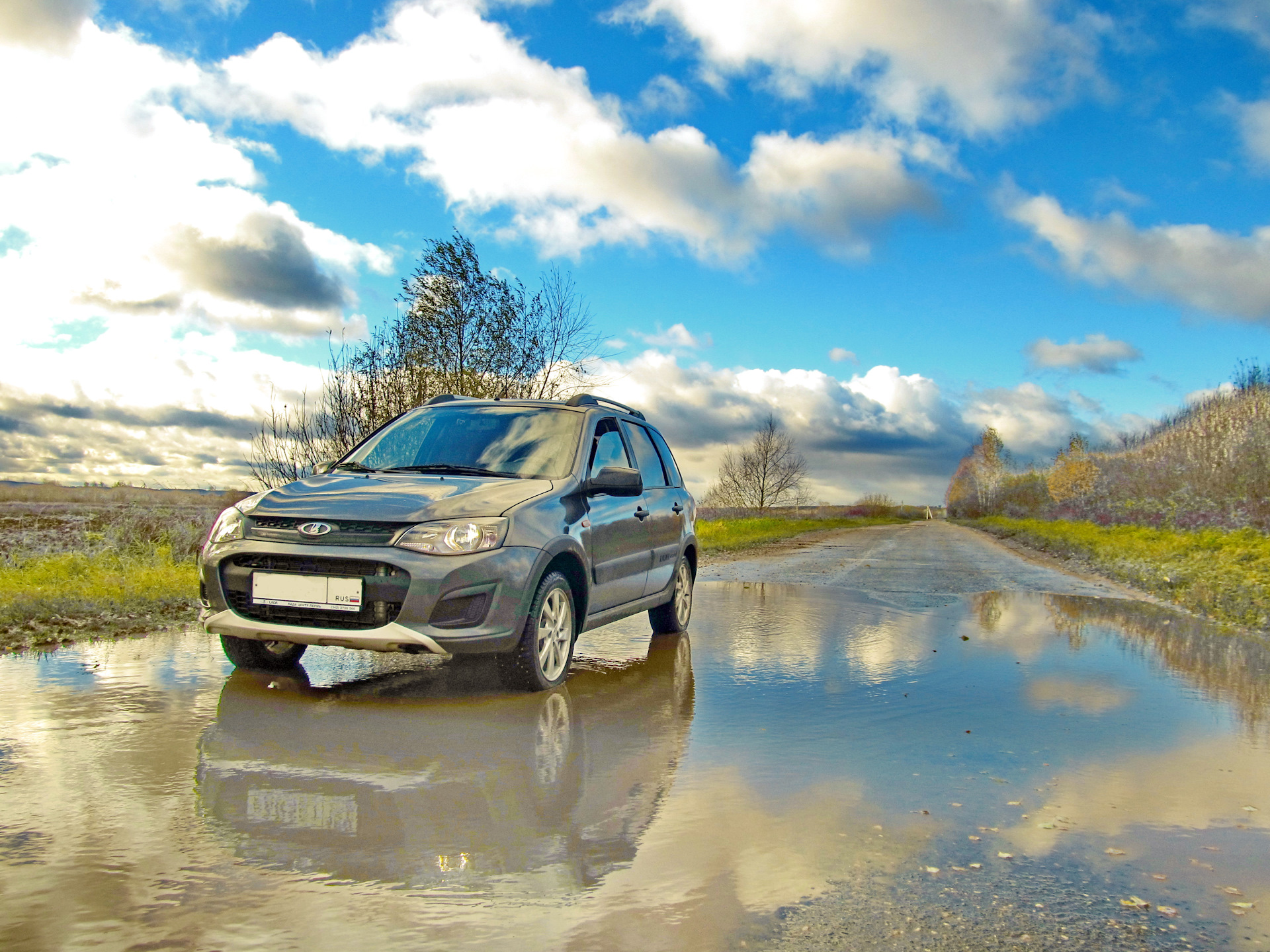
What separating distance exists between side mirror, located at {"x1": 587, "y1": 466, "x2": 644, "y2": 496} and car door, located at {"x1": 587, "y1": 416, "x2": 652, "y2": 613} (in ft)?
0.30

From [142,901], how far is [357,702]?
9.03 feet

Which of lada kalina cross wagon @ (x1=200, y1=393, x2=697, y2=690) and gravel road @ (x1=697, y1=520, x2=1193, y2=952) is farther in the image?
lada kalina cross wagon @ (x1=200, y1=393, x2=697, y2=690)

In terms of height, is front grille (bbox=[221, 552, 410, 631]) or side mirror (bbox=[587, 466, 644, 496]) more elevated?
side mirror (bbox=[587, 466, 644, 496])

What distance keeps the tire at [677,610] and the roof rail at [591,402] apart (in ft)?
4.90

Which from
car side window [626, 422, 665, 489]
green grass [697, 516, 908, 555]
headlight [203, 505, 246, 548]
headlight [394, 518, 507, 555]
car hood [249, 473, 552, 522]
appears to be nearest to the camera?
headlight [394, 518, 507, 555]

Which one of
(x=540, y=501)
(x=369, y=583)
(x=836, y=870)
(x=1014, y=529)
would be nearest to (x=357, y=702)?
(x=369, y=583)

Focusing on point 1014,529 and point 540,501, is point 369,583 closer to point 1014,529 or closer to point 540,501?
point 540,501

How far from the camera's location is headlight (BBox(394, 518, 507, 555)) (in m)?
5.41

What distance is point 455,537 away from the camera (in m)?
5.47

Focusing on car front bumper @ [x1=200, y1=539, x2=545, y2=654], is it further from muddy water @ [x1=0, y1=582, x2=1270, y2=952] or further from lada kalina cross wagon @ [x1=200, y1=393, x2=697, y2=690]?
muddy water @ [x1=0, y1=582, x2=1270, y2=952]

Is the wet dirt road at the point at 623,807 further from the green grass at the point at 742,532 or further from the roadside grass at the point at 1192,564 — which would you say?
the green grass at the point at 742,532

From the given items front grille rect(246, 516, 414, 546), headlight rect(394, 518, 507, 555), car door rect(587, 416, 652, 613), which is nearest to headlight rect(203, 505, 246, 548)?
front grille rect(246, 516, 414, 546)

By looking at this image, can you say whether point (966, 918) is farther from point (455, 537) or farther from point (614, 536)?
point (614, 536)

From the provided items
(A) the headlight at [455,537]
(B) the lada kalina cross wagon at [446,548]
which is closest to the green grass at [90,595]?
(B) the lada kalina cross wagon at [446,548]
